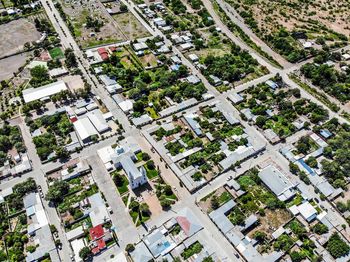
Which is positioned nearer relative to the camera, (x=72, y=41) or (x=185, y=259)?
(x=185, y=259)

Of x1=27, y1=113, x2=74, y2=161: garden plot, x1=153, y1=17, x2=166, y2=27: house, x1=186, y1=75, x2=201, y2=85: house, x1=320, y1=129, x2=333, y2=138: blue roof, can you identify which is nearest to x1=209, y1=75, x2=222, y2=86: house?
x1=186, y1=75, x2=201, y2=85: house

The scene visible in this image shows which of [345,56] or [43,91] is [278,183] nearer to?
[345,56]

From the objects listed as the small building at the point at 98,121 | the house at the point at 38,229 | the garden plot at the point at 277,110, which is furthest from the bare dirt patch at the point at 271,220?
the small building at the point at 98,121

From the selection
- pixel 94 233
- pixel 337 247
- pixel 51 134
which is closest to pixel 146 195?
pixel 94 233

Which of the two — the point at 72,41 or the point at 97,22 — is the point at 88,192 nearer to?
the point at 72,41

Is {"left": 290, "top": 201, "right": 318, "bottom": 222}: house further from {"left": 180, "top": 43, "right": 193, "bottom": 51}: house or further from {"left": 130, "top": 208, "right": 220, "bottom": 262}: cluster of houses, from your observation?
{"left": 180, "top": 43, "right": 193, "bottom": 51}: house

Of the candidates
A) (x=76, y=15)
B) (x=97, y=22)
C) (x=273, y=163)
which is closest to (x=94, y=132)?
(x=273, y=163)
